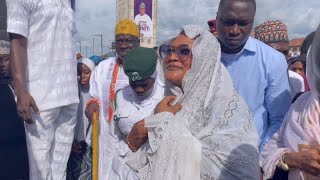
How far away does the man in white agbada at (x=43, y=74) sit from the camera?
3000mm

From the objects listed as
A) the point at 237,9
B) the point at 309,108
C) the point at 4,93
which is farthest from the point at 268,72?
the point at 4,93

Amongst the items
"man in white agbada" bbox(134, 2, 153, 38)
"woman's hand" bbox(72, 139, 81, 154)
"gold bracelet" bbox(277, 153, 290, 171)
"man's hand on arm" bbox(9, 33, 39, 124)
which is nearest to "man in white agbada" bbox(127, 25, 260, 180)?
"gold bracelet" bbox(277, 153, 290, 171)

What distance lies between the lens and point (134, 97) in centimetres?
324

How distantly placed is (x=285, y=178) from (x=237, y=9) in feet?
3.95

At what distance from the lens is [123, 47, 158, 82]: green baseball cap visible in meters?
3.04

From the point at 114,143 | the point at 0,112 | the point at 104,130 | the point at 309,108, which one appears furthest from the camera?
the point at 104,130

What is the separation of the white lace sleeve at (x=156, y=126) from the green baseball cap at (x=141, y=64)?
556 mm

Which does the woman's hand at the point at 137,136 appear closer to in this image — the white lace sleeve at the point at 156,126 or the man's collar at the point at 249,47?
the white lace sleeve at the point at 156,126

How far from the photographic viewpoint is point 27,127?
125 inches

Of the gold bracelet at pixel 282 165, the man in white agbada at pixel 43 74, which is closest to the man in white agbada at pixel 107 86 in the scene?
the man in white agbada at pixel 43 74

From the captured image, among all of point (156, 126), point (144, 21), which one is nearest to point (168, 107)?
point (156, 126)

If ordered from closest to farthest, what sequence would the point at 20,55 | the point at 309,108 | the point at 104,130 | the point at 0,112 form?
the point at 309,108 < the point at 20,55 < the point at 0,112 < the point at 104,130

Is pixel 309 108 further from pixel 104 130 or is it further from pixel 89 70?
A: pixel 89 70

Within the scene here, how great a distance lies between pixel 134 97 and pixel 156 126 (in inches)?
29.3
